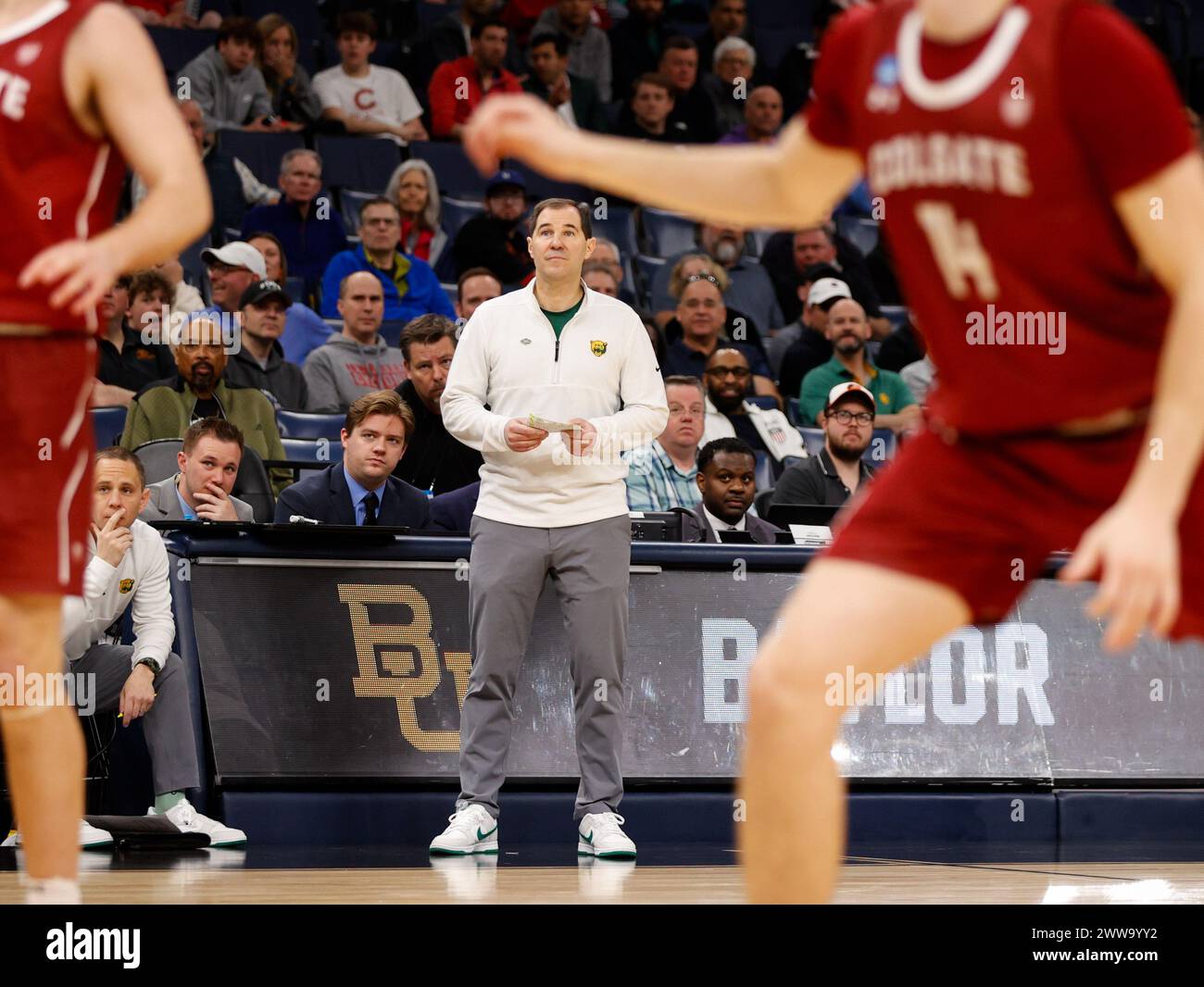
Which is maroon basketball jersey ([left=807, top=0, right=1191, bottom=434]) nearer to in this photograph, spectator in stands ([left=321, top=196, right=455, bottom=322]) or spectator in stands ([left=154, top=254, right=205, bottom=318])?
spectator in stands ([left=154, top=254, right=205, bottom=318])

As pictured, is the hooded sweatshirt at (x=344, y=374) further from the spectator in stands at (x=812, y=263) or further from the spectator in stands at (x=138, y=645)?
the spectator in stands at (x=812, y=263)

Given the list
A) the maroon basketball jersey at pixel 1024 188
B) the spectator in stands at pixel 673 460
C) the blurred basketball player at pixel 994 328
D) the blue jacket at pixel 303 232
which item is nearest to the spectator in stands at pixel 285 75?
the blue jacket at pixel 303 232

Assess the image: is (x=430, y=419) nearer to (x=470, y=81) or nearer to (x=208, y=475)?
(x=208, y=475)

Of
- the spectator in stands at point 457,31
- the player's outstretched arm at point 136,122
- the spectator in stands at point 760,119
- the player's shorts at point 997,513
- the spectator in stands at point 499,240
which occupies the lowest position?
the player's shorts at point 997,513

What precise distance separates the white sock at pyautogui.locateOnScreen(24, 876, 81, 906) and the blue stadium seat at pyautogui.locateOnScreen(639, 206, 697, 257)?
389 inches

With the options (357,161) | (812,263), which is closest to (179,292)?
(357,161)

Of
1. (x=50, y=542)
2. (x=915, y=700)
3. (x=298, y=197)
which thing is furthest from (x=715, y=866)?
(x=298, y=197)

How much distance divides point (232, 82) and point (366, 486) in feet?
18.4

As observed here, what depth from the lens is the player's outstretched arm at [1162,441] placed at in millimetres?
2619

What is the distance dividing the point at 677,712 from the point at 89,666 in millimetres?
2348

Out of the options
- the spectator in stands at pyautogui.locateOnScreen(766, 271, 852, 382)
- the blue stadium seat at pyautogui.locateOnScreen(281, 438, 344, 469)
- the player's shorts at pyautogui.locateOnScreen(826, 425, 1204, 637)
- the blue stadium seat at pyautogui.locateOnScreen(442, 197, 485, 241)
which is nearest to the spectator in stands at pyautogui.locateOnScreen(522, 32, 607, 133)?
the blue stadium seat at pyautogui.locateOnScreen(442, 197, 485, 241)

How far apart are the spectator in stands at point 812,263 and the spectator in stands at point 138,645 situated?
667 cm
